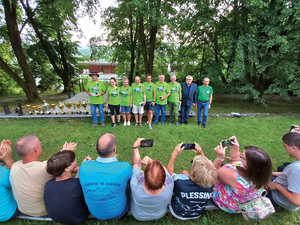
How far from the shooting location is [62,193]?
55.0 inches

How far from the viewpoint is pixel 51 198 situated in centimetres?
137

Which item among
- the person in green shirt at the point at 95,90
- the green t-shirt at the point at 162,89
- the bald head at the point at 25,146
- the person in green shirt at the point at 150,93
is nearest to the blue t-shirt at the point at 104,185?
the bald head at the point at 25,146

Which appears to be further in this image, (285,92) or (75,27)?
(75,27)

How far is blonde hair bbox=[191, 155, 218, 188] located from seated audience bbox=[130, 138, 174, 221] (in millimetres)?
285

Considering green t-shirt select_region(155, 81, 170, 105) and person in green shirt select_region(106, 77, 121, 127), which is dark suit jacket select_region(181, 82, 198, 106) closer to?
green t-shirt select_region(155, 81, 170, 105)

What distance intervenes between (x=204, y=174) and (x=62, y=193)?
1.45 m

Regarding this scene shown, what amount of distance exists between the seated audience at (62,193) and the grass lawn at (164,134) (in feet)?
5.40

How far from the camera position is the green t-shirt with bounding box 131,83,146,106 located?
4.51 meters

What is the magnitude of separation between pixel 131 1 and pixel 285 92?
7233mm

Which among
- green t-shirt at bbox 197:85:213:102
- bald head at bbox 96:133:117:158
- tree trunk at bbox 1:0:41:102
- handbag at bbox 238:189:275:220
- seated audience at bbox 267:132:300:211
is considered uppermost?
tree trunk at bbox 1:0:41:102

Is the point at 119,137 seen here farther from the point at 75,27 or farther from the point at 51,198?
the point at 75,27

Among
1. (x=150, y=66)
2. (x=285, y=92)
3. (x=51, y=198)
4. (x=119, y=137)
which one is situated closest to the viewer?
(x=51, y=198)

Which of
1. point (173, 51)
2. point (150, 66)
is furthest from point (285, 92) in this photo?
point (173, 51)

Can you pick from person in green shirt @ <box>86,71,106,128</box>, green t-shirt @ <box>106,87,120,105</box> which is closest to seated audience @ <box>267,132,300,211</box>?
green t-shirt @ <box>106,87,120,105</box>
